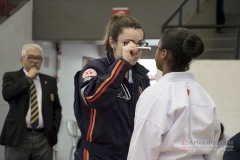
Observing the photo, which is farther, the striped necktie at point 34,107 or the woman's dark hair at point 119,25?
the striped necktie at point 34,107

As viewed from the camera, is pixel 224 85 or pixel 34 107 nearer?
pixel 34 107

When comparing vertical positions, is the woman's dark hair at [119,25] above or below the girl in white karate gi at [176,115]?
above

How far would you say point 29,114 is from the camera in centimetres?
353

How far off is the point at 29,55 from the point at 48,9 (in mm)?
2866

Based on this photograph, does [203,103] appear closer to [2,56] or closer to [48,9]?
[2,56]

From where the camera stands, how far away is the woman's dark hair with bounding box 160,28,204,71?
1.68 metres

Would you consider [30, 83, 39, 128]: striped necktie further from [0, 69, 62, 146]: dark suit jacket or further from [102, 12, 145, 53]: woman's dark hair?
[102, 12, 145, 53]: woman's dark hair

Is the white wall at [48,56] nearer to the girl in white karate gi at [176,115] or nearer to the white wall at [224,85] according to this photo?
the white wall at [224,85]

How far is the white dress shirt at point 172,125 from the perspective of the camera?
158 cm

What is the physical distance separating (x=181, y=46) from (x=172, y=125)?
33cm

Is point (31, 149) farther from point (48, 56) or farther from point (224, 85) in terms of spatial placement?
point (48, 56)

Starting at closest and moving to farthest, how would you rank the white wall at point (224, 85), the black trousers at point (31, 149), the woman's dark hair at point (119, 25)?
1. the woman's dark hair at point (119, 25)
2. the black trousers at point (31, 149)
3. the white wall at point (224, 85)

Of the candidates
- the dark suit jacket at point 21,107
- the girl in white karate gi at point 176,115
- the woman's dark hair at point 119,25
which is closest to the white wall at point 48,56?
the dark suit jacket at point 21,107

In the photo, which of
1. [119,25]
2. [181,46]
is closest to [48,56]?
[119,25]
